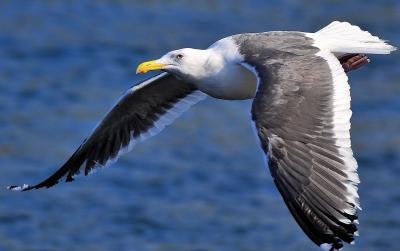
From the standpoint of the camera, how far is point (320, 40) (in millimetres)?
9555

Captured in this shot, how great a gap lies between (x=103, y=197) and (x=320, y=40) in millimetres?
5283

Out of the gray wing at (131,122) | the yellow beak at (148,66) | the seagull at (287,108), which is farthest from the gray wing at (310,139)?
the gray wing at (131,122)

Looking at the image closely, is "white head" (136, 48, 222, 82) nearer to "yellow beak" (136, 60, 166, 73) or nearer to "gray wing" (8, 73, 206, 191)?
"yellow beak" (136, 60, 166, 73)

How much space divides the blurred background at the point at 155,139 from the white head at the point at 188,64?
4107 millimetres

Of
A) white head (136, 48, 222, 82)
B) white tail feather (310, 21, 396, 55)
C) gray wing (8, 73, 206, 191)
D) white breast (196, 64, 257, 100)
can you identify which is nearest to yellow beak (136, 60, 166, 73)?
white head (136, 48, 222, 82)

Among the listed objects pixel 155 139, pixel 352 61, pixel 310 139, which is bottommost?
pixel 310 139

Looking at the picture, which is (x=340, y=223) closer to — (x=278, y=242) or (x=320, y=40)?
(x=320, y=40)

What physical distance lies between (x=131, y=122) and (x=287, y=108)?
2.32 metres

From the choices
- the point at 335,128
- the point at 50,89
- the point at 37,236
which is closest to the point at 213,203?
the point at 37,236

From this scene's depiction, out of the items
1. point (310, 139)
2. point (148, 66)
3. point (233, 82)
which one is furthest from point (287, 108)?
point (148, 66)

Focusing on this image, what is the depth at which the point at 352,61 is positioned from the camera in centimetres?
992

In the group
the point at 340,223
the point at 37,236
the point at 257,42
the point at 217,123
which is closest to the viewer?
the point at 340,223

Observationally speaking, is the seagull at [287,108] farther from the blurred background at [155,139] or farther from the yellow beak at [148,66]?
the blurred background at [155,139]

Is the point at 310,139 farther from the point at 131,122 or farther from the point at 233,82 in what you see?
the point at 131,122
